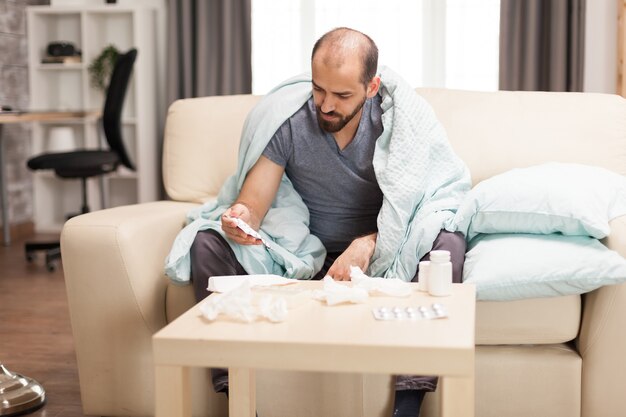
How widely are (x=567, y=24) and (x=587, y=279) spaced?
3274mm

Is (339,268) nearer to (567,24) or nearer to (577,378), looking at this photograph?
(577,378)

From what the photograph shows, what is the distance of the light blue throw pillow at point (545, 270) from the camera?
72.7 inches

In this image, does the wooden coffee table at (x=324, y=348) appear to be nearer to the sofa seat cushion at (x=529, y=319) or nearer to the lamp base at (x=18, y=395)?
the sofa seat cushion at (x=529, y=319)

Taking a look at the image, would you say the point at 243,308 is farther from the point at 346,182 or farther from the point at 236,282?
the point at 346,182

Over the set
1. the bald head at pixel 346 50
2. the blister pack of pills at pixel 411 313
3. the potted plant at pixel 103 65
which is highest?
the potted plant at pixel 103 65

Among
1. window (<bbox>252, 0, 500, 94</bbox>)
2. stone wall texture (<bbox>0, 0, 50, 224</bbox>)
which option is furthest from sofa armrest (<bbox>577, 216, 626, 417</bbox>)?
stone wall texture (<bbox>0, 0, 50, 224</bbox>)

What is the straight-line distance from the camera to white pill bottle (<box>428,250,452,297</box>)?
1649 mm

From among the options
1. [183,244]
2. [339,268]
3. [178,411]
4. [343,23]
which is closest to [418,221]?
[339,268]

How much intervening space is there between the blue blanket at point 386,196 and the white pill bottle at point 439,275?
36cm

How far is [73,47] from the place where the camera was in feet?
17.6

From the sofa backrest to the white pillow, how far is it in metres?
0.32

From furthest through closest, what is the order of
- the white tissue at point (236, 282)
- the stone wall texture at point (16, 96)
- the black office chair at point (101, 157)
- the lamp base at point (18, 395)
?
the stone wall texture at point (16, 96), the black office chair at point (101, 157), the lamp base at point (18, 395), the white tissue at point (236, 282)

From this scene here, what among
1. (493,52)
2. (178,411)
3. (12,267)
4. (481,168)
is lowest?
(12,267)

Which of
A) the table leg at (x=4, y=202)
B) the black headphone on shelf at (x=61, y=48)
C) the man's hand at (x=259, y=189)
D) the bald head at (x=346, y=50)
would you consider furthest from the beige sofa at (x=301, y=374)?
the black headphone on shelf at (x=61, y=48)
